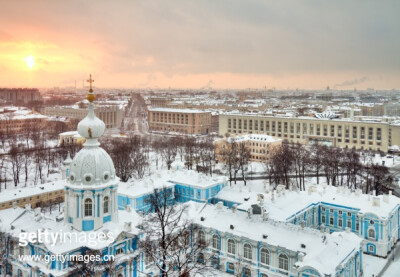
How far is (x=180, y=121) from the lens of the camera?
4166 inches

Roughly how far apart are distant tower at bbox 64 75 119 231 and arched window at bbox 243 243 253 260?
30.9ft

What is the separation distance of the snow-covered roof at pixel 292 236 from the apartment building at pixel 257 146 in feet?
110

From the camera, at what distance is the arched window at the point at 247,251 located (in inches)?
941

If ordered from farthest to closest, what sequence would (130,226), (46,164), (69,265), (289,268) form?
(46,164) → (289,268) → (130,226) → (69,265)

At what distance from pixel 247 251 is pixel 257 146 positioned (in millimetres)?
40085

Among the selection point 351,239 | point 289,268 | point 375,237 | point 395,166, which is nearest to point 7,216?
point 289,268

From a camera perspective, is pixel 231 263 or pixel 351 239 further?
pixel 231 263

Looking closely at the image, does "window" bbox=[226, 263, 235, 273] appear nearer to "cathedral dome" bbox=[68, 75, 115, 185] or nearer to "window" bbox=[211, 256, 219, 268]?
"window" bbox=[211, 256, 219, 268]

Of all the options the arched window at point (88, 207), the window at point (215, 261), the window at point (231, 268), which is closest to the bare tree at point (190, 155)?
the window at point (215, 261)

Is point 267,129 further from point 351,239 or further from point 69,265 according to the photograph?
point 69,265

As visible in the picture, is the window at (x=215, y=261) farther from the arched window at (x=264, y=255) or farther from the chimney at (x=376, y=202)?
the chimney at (x=376, y=202)

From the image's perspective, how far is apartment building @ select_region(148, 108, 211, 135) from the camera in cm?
10338

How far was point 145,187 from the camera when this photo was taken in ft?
115

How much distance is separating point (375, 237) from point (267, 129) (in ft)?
195
